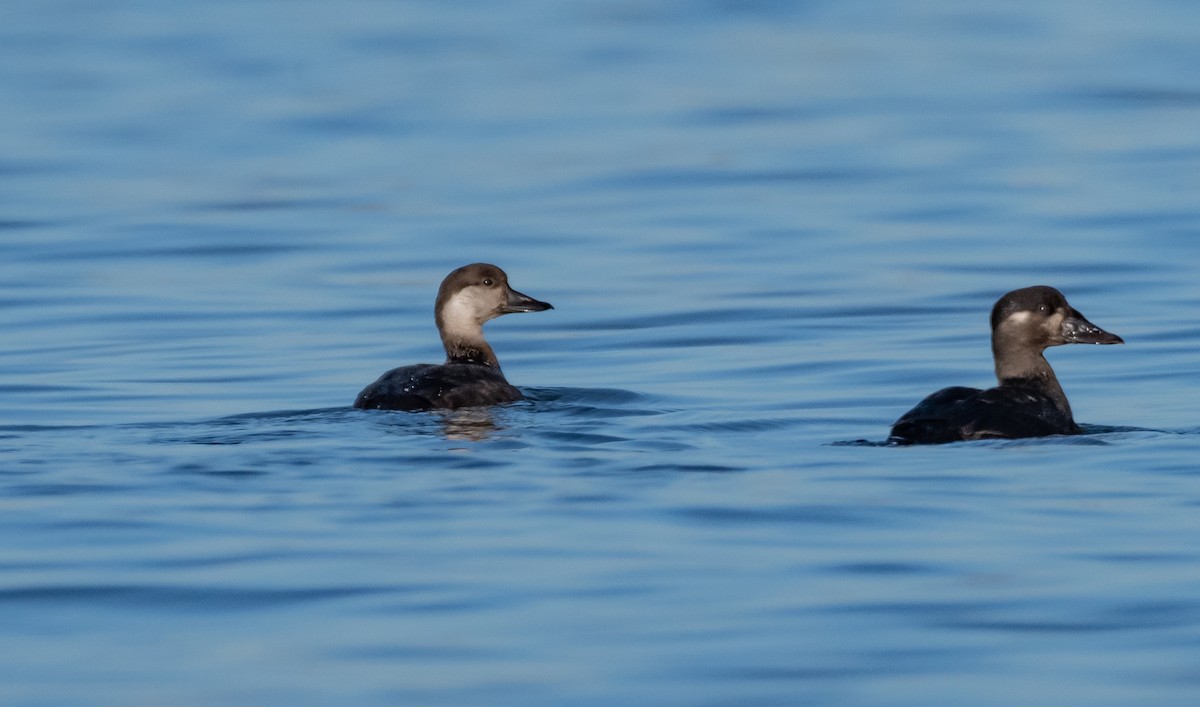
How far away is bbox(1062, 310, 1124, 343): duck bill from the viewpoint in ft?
38.3

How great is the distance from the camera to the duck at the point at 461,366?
11523mm

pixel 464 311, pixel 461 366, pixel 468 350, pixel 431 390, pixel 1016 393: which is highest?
pixel 464 311

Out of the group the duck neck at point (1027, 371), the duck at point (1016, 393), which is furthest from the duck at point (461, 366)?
the duck neck at point (1027, 371)

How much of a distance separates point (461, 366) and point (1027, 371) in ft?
9.49

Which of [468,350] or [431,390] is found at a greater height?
[468,350]

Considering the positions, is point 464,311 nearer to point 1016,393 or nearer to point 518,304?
point 518,304

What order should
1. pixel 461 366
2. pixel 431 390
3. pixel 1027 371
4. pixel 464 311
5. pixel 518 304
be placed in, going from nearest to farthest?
pixel 1027 371 → pixel 431 390 → pixel 461 366 → pixel 464 311 → pixel 518 304

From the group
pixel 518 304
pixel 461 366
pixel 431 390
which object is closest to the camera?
pixel 431 390

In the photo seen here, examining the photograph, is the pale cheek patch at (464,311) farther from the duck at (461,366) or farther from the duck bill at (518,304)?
the duck bill at (518,304)

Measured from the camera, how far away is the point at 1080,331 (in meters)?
11.7

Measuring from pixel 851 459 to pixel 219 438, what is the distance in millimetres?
2989

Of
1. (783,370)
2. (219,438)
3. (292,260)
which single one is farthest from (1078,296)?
(219,438)

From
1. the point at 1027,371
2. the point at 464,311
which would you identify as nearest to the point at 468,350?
the point at 464,311

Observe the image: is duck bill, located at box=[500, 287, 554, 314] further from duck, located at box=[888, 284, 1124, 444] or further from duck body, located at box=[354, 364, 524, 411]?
duck, located at box=[888, 284, 1124, 444]
